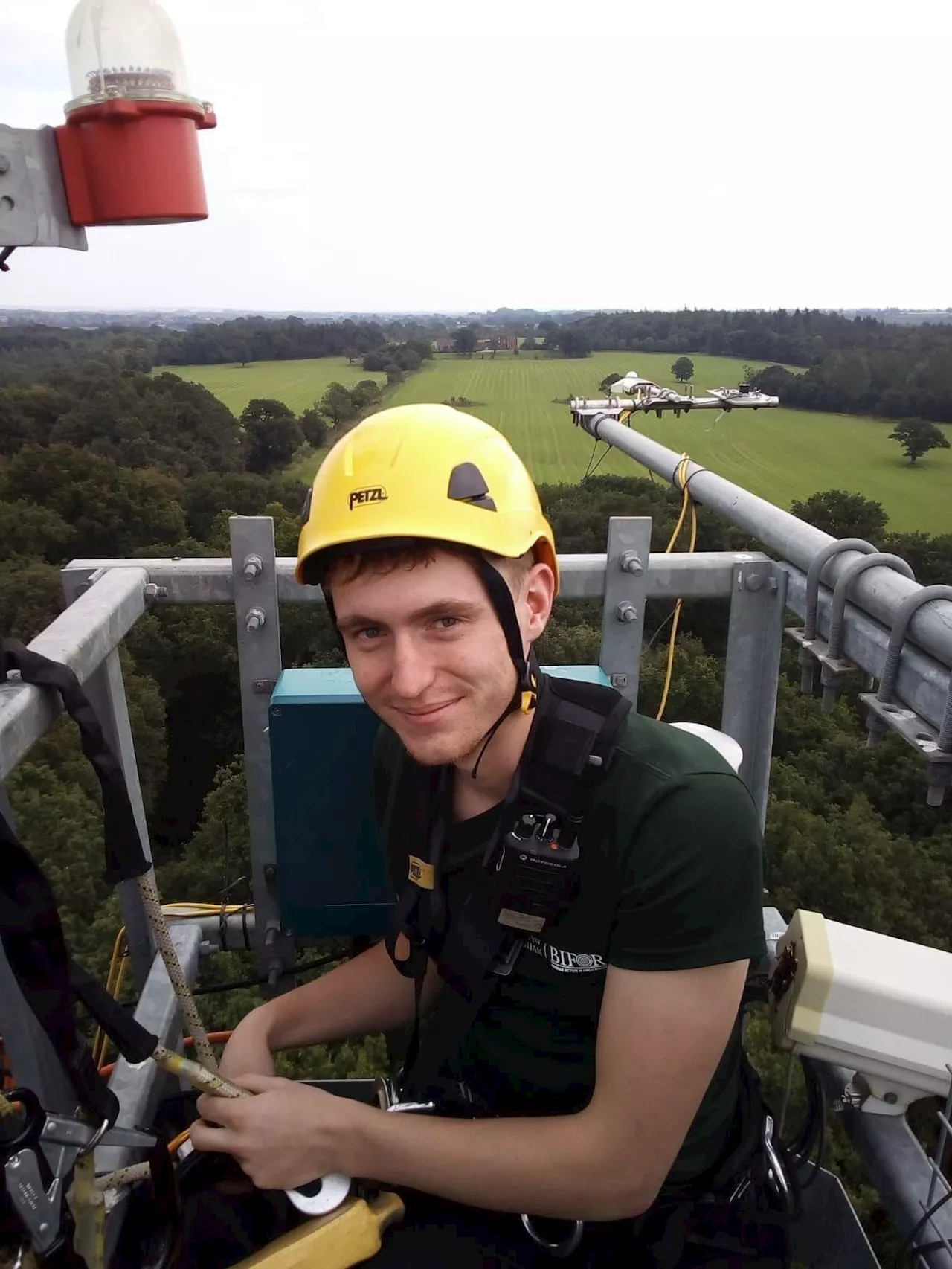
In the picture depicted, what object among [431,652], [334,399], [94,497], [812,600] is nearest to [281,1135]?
[431,652]

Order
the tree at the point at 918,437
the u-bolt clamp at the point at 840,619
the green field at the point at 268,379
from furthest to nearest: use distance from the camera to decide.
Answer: the tree at the point at 918,437 → the green field at the point at 268,379 → the u-bolt clamp at the point at 840,619

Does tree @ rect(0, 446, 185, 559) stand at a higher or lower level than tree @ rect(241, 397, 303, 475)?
lower

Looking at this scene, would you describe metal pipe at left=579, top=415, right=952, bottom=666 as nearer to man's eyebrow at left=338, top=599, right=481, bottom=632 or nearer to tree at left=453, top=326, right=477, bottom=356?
man's eyebrow at left=338, top=599, right=481, bottom=632

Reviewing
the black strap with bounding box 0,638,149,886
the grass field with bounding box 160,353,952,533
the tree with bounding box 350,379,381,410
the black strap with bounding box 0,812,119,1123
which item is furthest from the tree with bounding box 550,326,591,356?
the black strap with bounding box 0,812,119,1123

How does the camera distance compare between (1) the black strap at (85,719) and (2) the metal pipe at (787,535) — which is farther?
(2) the metal pipe at (787,535)

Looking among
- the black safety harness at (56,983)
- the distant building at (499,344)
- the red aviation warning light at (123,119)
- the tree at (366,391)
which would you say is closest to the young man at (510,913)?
the black safety harness at (56,983)

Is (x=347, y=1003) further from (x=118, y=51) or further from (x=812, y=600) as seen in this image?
(x=118, y=51)

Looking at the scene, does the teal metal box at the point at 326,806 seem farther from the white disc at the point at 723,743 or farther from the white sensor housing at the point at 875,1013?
the white sensor housing at the point at 875,1013
